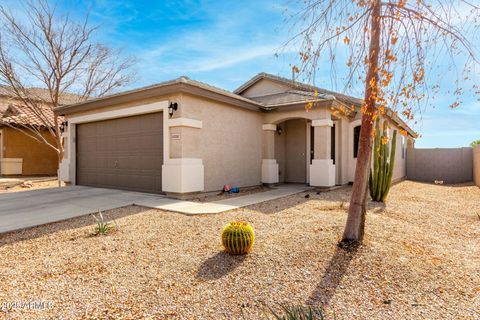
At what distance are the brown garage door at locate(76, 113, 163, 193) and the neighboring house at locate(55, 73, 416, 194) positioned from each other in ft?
0.11

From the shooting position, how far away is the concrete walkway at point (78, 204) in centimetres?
691

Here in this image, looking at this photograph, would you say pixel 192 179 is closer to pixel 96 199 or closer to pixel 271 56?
pixel 96 199

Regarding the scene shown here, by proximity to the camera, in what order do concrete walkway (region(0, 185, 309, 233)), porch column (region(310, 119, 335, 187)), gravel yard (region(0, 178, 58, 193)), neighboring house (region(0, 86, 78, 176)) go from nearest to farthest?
1. concrete walkway (region(0, 185, 309, 233))
2. porch column (region(310, 119, 335, 187))
3. gravel yard (region(0, 178, 58, 193))
4. neighboring house (region(0, 86, 78, 176))

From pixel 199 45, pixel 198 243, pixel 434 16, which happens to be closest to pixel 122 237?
pixel 198 243

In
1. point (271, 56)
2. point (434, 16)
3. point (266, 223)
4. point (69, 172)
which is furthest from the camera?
point (69, 172)

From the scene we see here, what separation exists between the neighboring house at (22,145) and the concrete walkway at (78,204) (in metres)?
8.54

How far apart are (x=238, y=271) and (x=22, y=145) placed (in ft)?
61.8

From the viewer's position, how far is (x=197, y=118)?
945 centimetres

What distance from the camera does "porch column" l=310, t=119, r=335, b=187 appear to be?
1096cm

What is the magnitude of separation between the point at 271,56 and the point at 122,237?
406cm

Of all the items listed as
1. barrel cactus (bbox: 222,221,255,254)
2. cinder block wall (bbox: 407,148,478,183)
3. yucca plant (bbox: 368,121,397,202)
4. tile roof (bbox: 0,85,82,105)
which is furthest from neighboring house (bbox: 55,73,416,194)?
cinder block wall (bbox: 407,148,478,183)

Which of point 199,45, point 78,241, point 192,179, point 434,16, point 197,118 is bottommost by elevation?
point 78,241

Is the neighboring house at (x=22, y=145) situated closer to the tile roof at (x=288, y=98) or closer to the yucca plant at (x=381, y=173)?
the tile roof at (x=288, y=98)

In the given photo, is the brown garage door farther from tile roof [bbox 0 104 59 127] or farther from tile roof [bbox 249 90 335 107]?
tile roof [bbox 0 104 59 127]
